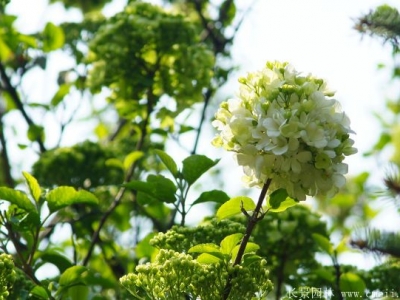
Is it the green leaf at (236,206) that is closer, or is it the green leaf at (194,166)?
the green leaf at (236,206)

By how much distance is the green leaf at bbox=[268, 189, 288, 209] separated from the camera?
2.82 m

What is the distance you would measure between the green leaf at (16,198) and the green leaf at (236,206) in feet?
2.78

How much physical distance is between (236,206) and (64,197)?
89 cm

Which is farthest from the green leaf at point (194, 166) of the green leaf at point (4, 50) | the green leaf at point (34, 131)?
the green leaf at point (4, 50)

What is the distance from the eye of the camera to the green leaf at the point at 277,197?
2.82 meters

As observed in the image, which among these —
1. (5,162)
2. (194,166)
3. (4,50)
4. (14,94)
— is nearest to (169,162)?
(194,166)

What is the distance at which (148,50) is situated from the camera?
5164 mm

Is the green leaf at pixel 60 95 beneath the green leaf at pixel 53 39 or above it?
beneath

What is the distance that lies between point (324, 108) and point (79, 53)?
11.9ft

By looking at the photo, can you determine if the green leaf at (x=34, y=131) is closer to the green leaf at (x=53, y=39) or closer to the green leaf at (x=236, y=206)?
the green leaf at (x=53, y=39)

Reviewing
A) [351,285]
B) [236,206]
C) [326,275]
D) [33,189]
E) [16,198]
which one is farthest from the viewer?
[326,275]

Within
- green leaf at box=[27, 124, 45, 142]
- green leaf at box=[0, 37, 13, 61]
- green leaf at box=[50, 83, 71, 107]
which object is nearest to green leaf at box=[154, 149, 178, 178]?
green leaf at box=[27, 124, 45, 142]

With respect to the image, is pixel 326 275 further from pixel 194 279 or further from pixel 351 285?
pixel 194 279

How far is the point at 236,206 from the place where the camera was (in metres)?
2.97
